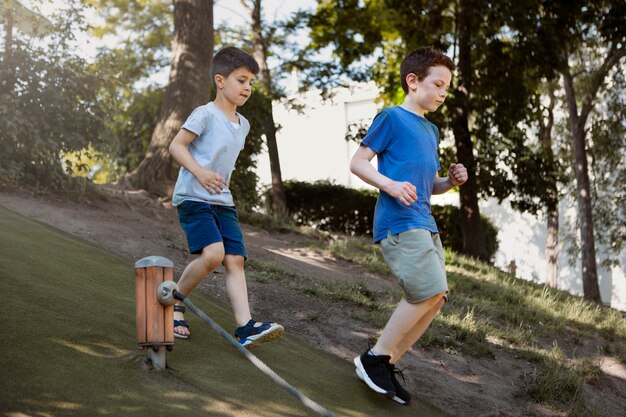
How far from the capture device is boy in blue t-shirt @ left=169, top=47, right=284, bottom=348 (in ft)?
Answer: 15.4

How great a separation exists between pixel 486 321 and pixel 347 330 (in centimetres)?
218

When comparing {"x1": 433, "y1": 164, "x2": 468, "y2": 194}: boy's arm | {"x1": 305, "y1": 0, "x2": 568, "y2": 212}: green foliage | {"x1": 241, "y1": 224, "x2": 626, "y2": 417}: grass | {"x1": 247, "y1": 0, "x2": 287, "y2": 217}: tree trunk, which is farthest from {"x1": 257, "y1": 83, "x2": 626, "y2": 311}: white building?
{"x1": 433, "y1": 164, "x2": 468, "y2": 194}: boy's arm

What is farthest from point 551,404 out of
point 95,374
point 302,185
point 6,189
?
point 302,185

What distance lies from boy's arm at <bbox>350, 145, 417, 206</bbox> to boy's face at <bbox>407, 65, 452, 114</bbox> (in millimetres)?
421

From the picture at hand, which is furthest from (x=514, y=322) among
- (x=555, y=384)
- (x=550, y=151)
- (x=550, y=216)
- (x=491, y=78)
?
(x=550, y=216)

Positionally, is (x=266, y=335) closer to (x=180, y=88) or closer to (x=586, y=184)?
(x=180, y=88)

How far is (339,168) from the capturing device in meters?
32.7

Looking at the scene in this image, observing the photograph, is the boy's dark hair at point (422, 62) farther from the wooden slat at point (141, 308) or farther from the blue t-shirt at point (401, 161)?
the wooden slat at point (141, 308)

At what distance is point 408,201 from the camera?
→ 4246 mm

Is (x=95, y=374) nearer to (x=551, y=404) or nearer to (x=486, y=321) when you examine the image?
(x=551, y=404)

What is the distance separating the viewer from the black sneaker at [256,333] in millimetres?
4699

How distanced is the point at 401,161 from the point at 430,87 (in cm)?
46

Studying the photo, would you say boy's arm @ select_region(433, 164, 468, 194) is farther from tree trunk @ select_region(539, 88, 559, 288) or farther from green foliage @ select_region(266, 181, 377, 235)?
tree trunk @ select_region(539, 88, 559, 288)

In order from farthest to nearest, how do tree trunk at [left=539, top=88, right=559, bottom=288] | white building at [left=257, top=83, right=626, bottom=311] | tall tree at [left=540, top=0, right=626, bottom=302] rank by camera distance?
white building at [left=257, top=83, right=626, bottom=311], tree trunk at [left=539, top=88, right=559, bottom=288], tall tree at [left=540, top=0, right=626, bottom=302]
